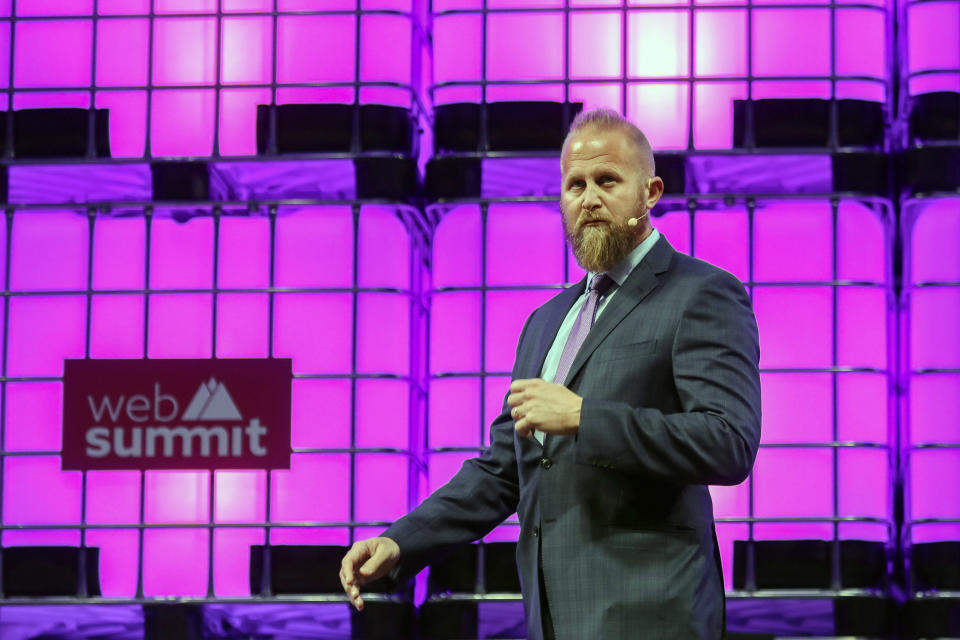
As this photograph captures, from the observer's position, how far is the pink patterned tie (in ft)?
7.01

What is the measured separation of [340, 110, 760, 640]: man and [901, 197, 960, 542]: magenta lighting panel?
202 centimetres

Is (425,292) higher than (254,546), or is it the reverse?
(425,292)

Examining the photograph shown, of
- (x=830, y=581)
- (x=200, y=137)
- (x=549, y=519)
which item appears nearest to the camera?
(x=549, y=519)

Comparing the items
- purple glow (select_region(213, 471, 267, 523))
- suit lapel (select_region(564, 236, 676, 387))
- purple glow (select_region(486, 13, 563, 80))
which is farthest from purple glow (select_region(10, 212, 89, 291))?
suit lapel (select_region(564, 236, 676, 387))

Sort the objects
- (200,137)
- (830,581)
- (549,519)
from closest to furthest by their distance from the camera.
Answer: (549,519) → (830,581) → (200,137)

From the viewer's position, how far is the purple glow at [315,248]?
13.6 feet

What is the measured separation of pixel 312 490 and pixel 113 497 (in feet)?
1.88

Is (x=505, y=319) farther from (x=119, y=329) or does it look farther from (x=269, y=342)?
(x=119, y=329)

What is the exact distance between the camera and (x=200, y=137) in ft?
13.9

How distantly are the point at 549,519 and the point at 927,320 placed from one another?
2.24 meters

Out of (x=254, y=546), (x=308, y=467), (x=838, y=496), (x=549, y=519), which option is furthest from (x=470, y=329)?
(x=549, y=519)

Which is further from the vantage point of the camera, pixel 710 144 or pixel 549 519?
pixel 710 144

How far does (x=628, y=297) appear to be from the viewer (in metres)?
2.10

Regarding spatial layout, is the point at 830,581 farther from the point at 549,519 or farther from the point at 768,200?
the point at 549,519
